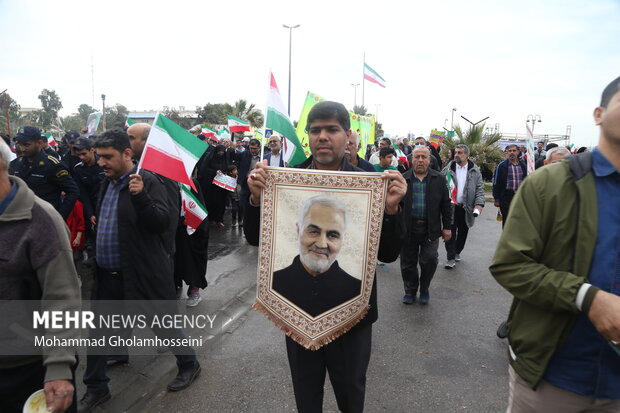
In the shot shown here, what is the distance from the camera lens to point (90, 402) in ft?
9.90

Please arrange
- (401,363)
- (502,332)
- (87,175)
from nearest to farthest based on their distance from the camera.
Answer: (401,363), (502,332), (87,175)

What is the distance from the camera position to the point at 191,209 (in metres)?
4.67

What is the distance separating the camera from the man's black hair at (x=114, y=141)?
115 inches

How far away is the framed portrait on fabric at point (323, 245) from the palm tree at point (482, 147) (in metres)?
16.1

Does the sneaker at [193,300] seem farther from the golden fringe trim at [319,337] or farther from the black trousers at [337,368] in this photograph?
the golden fringe trim at [319,337]

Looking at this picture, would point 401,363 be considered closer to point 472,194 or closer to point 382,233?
point 382,233

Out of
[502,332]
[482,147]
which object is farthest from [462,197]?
[482,147]

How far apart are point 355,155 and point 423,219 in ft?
4.90

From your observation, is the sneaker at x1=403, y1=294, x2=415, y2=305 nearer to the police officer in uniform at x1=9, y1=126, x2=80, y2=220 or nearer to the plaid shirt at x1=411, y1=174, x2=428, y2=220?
the plaid shirt at x1=411, y1=174, x2=428, y2=220

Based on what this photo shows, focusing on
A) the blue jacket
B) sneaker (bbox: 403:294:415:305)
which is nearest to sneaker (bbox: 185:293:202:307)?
sneaker (bbox: 403:294:415:305)

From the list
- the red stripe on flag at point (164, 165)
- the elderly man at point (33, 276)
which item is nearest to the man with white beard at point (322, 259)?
the elderly man at point (33, 276)

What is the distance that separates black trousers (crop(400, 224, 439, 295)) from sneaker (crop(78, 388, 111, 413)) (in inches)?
144

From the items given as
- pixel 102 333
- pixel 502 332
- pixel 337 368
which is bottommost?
pixel 502 332

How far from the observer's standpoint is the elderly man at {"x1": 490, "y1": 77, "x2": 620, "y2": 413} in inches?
59.7
